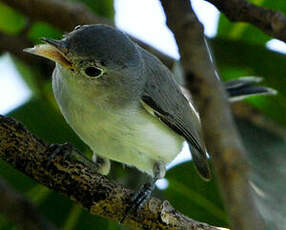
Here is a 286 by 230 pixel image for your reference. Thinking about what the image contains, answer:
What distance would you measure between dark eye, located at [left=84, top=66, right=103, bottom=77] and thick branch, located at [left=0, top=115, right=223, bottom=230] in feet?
1.59

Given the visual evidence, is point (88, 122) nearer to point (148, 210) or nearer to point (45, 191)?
point (148, 210)

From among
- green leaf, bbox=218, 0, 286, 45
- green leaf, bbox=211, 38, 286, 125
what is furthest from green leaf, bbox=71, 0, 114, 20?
green leaf, bbox=211, 38, 286, 125

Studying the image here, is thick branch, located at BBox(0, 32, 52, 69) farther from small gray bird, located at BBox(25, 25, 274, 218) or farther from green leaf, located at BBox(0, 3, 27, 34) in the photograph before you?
small gray bird, located at BBox(25, 25, 274, 218)

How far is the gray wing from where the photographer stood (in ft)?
8.24

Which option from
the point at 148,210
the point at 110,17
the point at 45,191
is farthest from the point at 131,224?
the point at 110,17

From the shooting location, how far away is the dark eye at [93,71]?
86.4 inches

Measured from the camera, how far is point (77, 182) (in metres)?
1.75

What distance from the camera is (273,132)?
3197 mm

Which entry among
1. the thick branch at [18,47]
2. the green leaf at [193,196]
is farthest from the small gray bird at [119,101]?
the thick branch at [18,47]

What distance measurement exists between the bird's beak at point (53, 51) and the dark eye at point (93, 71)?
7 centimetres

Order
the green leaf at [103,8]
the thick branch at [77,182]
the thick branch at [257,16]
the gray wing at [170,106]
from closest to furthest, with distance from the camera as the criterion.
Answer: the thick branch at [257,16] → the thick branch at [77,182] → the gray wing at [170,106] → the green leaf at [103,8]

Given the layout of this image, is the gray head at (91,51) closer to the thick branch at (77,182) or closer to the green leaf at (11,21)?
the thick branch at (77,182)

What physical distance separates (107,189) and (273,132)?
1649 mm

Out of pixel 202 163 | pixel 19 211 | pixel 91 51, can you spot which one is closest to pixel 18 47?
pixel 19 211
